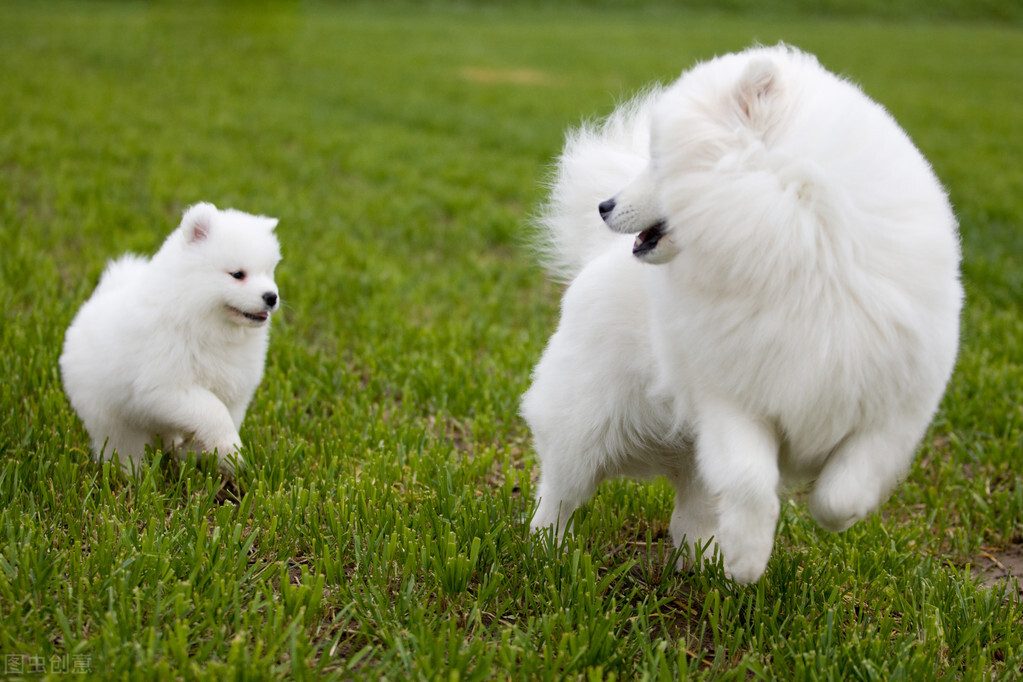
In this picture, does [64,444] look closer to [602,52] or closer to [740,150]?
[740,150]

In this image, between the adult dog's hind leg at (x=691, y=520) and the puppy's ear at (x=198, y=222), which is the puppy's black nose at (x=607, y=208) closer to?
the adult dog's hind leg at (x=691, y=520)

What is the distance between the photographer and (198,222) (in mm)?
3406

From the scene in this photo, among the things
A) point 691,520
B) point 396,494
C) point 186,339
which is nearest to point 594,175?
point 691,520

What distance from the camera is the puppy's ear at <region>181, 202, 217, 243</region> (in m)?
3.39

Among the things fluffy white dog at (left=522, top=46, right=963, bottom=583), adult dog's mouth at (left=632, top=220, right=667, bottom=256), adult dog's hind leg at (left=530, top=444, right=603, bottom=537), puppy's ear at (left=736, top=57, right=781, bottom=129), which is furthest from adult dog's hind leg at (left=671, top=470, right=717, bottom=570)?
→ puppy's ear at (left=736, top=57, right=781, bottom=129)

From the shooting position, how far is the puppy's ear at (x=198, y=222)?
3.39 m

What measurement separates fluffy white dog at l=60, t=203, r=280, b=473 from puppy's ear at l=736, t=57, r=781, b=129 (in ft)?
6.13

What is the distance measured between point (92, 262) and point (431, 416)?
273 centimetres

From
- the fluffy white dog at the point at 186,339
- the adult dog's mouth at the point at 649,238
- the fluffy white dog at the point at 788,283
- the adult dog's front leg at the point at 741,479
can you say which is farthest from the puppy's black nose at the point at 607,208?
the fluffy white dog at the point at 186,339

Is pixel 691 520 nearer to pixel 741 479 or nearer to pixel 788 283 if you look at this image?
pixel 741 479

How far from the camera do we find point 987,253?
7.43 m

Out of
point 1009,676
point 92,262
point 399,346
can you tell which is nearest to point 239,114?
point 92,262

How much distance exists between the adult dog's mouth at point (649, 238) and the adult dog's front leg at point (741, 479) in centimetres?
45

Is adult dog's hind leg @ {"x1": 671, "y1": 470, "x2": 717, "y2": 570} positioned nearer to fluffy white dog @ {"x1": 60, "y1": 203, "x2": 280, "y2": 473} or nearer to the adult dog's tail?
the adult dog's tail
